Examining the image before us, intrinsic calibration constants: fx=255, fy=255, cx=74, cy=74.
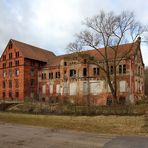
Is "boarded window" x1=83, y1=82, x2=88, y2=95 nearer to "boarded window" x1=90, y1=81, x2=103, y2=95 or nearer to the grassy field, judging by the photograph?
"boarded window" x1=90, y1=81, x2=103, y2=95

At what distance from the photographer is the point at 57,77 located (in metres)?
62.4

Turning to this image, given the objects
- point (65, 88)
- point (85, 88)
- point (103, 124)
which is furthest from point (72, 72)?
point (103, 124)

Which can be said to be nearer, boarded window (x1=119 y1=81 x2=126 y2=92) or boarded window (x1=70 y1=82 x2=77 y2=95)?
boarded window (x1=119 y1=81 x2=126 y2=92)

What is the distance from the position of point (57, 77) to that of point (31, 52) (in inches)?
471

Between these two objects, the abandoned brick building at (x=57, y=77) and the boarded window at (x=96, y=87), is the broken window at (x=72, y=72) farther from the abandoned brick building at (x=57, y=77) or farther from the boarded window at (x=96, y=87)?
the boarded window at (x=96, y=87)

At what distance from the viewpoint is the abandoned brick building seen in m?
51.4

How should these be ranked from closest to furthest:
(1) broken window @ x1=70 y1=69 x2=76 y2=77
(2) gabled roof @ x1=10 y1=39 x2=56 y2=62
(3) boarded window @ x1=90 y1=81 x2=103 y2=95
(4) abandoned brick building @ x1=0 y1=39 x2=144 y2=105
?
(4) abandoned brick building @ x1=0 y1=39 x2=144 y2=105 < (3) boarded window @ x1=90 y1=81 x2=103 y2=95 < (1) broken window @ x1=70 y1=69 x2=76 y2=77 < (2) gabled roof @ x1=10 y1=39 x2=56 y2=62

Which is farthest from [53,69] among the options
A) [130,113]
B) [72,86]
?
[130,113]

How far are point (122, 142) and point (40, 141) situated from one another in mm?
4052

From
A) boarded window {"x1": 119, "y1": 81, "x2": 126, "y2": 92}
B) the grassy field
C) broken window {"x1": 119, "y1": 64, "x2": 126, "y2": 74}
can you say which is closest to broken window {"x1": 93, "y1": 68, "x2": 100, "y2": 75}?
broken window {"x1": 119, "y1": 64, "x2": 126, "y2": 74}

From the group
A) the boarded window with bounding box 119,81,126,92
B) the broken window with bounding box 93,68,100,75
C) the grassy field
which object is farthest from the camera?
the broken window with bounding box 93,68,100,75

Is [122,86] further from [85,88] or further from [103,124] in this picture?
[103,124]

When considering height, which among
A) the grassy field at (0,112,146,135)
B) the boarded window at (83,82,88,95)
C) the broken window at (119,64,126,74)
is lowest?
the grassy field at (0,112,146,135)

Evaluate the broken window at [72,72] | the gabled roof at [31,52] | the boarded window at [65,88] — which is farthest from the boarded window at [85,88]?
the gabled roof at [31,52]
